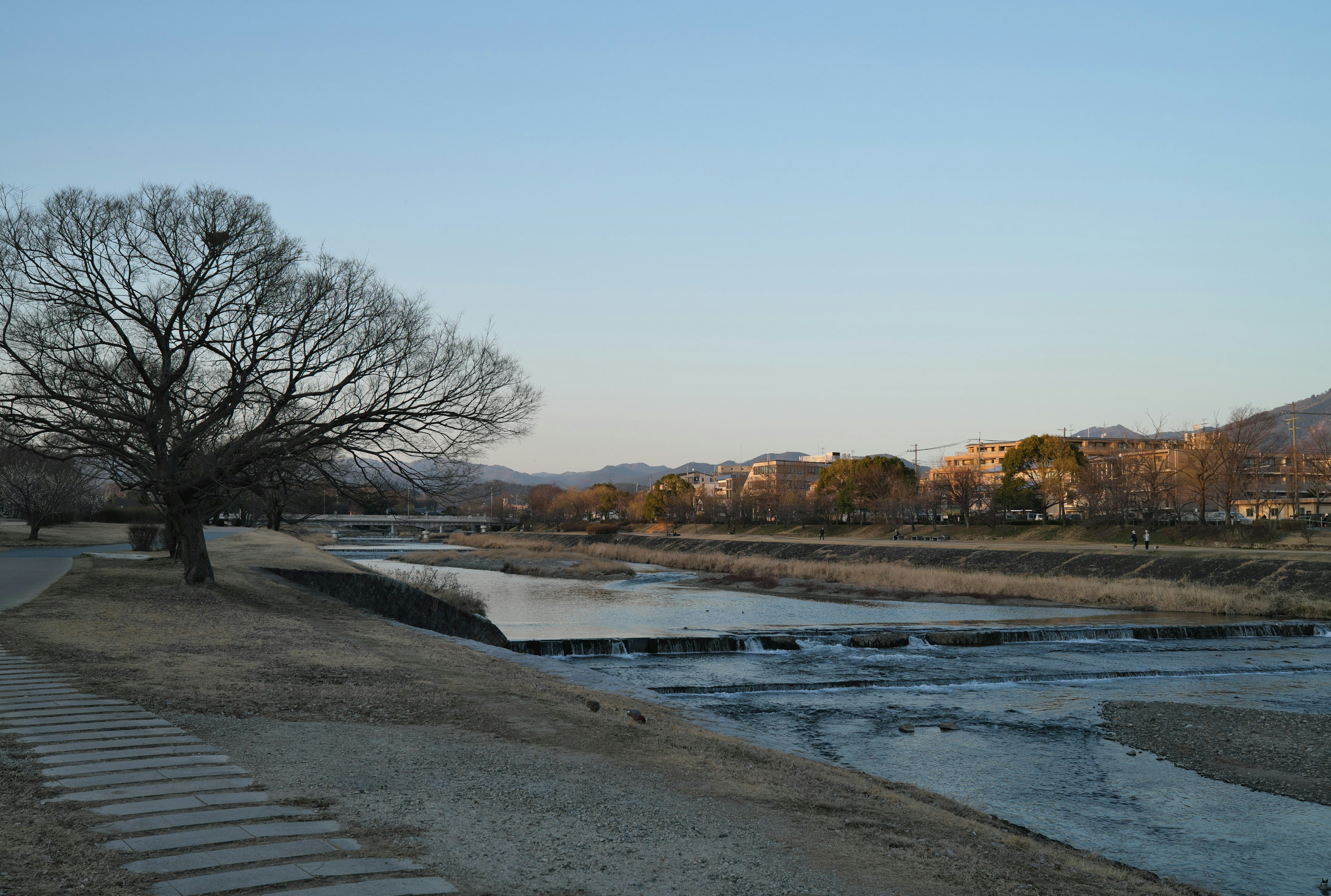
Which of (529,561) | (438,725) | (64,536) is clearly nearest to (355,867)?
(438,725)

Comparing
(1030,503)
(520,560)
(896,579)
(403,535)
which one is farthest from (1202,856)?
(403,535)

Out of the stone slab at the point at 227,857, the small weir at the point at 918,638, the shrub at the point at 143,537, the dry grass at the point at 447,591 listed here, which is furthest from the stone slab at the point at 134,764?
the shrub at the point at 143,537

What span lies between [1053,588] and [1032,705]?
26009 mm

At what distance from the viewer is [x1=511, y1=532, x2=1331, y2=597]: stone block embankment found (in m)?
39.5

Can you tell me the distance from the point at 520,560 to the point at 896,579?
36902mm

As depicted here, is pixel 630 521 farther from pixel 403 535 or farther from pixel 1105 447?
pixel 1105 447

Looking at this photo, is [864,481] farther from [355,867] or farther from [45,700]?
[355,867]

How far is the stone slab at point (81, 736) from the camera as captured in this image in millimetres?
8367

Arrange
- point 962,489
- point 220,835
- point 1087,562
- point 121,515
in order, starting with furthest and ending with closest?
point 962,489
point 121,515
point 1087,562
point 220,835

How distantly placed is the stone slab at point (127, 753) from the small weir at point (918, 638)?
17.1 meters

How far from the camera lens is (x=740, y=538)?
318 feet

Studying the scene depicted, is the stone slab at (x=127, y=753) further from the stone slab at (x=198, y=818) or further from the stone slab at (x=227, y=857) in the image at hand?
the stone slab at (x=227, y=857)

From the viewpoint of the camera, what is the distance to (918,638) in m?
29.5

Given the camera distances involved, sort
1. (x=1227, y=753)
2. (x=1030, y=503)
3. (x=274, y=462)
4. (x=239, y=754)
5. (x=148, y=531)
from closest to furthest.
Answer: (x=239, y=754), (x=1227, y=753), (x=274, y=462), (x=148, y=531), (x=1030, y=503)
